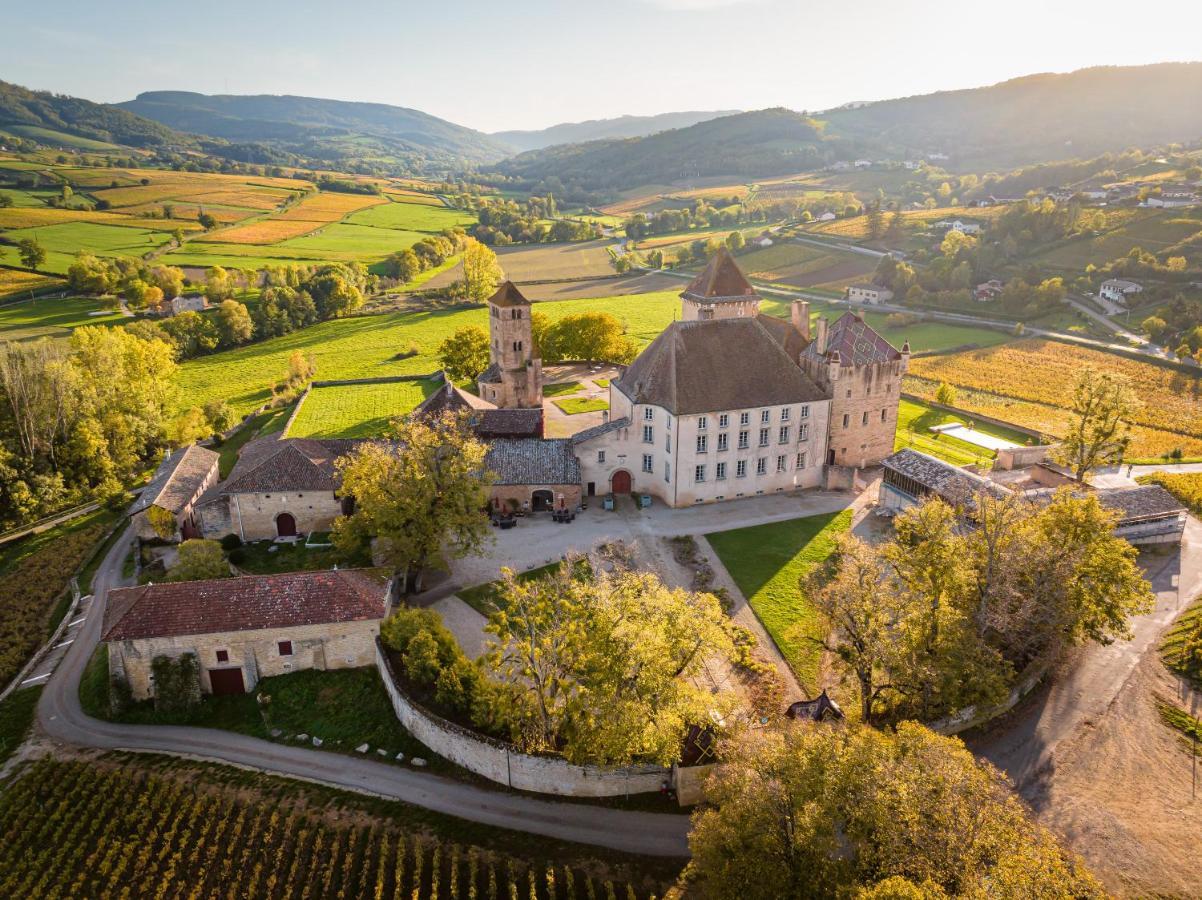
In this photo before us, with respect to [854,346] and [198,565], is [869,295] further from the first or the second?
[198,565]

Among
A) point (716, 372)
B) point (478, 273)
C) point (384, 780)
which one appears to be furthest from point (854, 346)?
point (478, 273)

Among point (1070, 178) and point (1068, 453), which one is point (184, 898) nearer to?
point (1068, 453)

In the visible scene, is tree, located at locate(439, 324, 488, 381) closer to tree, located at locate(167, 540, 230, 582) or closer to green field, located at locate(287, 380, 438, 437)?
green field, located at locate(287, 380, 438, 437)

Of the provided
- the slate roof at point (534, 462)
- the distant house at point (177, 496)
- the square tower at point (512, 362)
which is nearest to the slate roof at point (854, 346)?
the slate roof at point (534, 462)

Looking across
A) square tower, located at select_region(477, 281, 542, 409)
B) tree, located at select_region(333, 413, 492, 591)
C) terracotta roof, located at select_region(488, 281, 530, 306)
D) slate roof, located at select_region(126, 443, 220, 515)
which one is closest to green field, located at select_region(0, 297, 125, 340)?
slate roof, located at select_region(126, 443, 220, 515)

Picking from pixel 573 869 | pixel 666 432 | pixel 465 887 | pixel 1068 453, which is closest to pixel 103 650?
pixel 465 887
